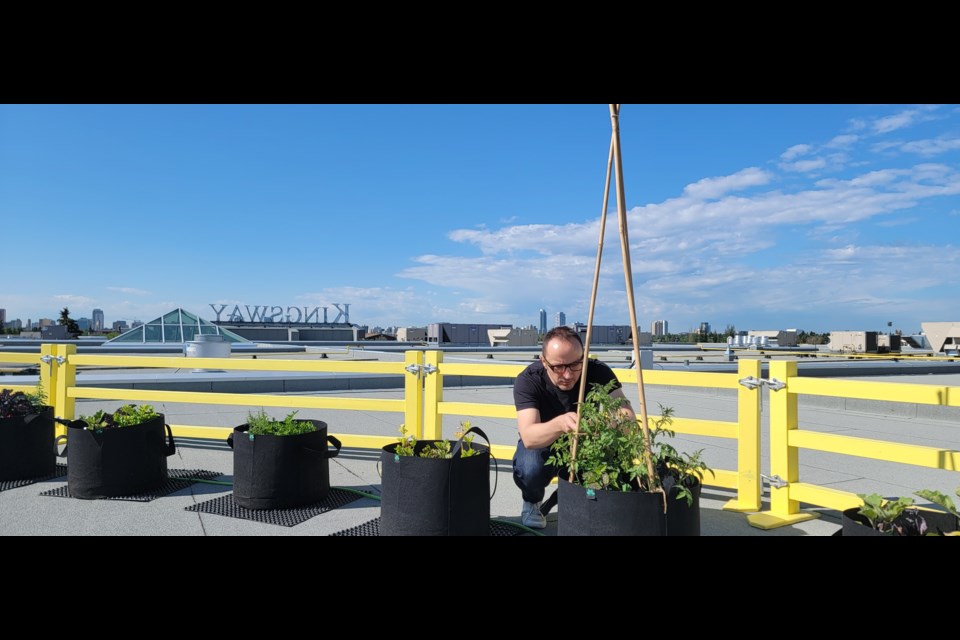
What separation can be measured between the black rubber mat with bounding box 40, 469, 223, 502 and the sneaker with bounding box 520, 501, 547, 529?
290cm

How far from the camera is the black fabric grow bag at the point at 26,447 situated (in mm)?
5078

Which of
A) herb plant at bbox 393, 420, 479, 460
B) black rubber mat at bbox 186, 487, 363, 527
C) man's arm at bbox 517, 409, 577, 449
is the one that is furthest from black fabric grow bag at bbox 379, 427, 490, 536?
black rubber mat at bbox 186, 487, 363, 527

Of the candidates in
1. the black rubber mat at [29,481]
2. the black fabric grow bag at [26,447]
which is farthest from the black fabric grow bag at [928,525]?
the black fabric grow bag at [26,447]

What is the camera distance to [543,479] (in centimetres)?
390

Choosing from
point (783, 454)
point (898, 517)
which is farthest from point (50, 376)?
point (898, 517)

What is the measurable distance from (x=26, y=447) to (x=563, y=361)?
4789 mm

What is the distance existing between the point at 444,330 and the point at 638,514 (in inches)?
1842

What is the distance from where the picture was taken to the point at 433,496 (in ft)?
11.0
